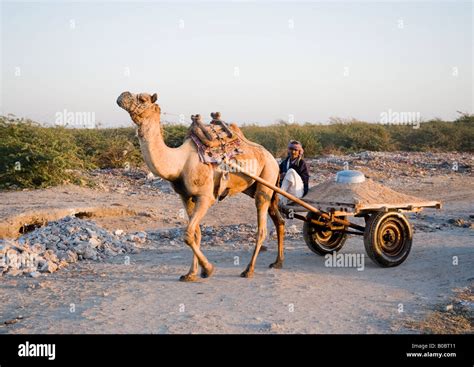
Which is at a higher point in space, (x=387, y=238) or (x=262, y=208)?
(x=262, y=208)

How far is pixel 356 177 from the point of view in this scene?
29.1 ft

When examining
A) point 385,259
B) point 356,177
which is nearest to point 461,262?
point 385,259

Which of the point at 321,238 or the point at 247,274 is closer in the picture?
the point at 247,274

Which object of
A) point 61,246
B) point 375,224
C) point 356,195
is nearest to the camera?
point 375,224

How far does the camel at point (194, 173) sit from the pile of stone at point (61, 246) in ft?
7.03

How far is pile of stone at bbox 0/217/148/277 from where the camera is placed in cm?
872

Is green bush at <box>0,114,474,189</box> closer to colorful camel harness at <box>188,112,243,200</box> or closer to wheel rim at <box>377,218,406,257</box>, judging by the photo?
colorful camel harness at <box>188,112,243,200</box>

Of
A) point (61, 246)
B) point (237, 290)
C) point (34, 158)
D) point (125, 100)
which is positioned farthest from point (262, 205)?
point (34, 158)

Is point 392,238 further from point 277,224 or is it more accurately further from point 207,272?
point 207,272

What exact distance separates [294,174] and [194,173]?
192 cm

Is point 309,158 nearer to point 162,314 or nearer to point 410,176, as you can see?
point 410,176

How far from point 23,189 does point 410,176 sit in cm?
1161

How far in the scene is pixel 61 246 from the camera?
9.62 meters

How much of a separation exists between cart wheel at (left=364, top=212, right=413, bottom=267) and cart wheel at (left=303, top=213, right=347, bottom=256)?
0.71m
